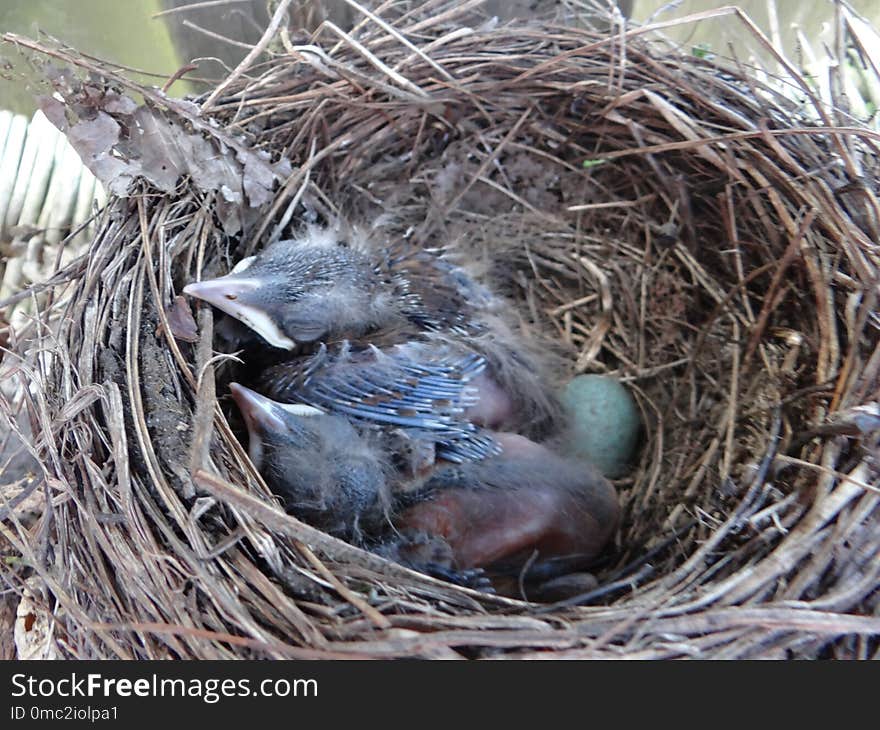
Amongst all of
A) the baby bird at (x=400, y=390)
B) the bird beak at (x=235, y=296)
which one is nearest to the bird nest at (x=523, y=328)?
the bird beak at (x=235, y=296)

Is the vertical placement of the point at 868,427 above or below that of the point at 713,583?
above

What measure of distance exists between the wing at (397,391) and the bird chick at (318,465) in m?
0.05

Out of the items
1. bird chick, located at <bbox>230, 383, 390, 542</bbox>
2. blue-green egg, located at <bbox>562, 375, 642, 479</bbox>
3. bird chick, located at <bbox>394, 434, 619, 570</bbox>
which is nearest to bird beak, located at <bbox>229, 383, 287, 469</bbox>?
bird chick, located at <bbox>230, 383, 390, 542</bbox>

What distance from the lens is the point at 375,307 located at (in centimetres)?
109

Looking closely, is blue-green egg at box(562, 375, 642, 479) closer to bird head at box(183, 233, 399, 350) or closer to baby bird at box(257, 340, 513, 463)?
baby bird at box(257, 340, 513, 463)

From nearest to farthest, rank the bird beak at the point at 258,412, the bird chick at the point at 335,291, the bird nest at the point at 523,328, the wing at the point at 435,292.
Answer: the bird nest at the point at 523,328 → the bird beak at the point at 258,412 → the bird chick at the point at 335,291 → the wing at the point at 435,292

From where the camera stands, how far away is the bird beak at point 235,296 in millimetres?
985

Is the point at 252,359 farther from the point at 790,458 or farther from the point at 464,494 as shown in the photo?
the point at 790,458

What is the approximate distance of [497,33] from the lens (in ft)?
4.17

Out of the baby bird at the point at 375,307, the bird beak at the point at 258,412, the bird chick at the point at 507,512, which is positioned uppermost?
the baby bird at the point at 375,307

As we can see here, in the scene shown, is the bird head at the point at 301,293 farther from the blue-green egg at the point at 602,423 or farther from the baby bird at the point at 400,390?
the blue-green egg at the point at 602,423

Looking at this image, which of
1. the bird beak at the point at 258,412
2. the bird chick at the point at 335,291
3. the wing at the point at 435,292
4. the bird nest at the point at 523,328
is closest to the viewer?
the bird nest at the point at 523,328
